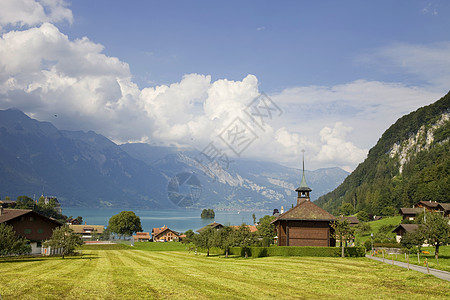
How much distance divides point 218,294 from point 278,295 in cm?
324

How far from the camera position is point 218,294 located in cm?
2031

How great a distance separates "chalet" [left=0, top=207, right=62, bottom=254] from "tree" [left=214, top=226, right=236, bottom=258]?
2816 centimetres

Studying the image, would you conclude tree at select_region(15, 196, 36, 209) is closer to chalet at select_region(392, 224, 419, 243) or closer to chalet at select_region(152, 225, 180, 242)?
chalet at select_region(152, 225, 180, 242)

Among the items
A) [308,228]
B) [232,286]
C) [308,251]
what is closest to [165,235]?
[308,228]

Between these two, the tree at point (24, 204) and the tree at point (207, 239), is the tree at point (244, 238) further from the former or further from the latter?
the tree at point (24, 204)

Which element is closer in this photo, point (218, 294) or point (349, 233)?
point (218, 294)

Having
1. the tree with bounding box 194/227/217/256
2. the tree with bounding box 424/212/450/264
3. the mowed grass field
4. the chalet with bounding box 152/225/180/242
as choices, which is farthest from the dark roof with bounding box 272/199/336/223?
the chalet with bounding box 152/225/180/242

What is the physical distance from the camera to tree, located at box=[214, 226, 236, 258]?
54.0 meters

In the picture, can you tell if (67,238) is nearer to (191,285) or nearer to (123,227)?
(191,285)

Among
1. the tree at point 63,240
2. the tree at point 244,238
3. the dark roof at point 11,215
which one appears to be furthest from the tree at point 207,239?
the dark roof at point 11,215

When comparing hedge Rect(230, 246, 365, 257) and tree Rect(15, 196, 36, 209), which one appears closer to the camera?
hedge Rect(230, 246, 365, 257)

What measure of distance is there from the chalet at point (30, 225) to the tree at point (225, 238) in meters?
28.2

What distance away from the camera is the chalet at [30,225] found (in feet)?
190

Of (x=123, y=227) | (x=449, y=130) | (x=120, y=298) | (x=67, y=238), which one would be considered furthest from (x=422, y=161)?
(x=120, y=298)
